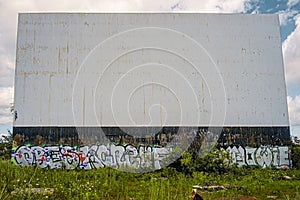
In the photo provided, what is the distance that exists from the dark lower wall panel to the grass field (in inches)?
89.1

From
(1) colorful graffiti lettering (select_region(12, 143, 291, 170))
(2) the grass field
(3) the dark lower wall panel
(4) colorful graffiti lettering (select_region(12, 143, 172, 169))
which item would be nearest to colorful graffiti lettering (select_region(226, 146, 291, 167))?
(1) colorful graffiti lettering (select_region(12, 143, 291, 170))

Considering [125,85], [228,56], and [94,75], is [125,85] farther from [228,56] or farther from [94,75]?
[228,56]

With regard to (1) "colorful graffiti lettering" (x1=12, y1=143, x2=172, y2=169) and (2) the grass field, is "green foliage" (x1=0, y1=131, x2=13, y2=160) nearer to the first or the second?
(1) "colorful graffiti lettering" (x1=12, y1=143, x2=172, y2=169)

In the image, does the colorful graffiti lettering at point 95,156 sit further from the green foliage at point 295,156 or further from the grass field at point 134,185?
the grass field at point 134,185

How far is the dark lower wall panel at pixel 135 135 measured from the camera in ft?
48.5

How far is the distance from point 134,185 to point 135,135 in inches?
196

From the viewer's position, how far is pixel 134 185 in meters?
10.1

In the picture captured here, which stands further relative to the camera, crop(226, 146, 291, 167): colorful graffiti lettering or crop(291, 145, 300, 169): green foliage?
crop(291, 145, 300, 169): green foliage

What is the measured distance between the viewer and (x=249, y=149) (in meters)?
15.2

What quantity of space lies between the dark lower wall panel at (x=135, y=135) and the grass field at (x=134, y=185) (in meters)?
2.26

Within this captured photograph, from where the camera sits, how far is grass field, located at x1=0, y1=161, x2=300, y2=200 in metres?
7.15

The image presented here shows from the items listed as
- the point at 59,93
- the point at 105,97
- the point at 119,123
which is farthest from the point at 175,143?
the point at 59,93

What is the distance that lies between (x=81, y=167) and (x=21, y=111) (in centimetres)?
385

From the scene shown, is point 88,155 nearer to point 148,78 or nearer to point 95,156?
point 95,156
